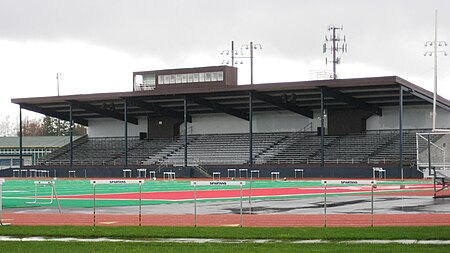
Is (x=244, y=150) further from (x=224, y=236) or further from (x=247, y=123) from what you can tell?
(x=224, y=236)

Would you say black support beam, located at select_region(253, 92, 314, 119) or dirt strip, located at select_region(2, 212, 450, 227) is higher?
black support beam, located at select_region(253, 92, 314, 119)

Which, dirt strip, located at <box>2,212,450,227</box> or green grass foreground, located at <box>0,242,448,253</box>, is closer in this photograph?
green grass foreground, located at <box>0,242,448,253</box>

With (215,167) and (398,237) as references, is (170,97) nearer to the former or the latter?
(215,167)

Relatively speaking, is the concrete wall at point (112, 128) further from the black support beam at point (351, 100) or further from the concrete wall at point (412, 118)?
the concrete wall at point (412, 118)

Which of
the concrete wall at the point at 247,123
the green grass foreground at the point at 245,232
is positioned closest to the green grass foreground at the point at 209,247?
the green grass foreground at the point at 245,232

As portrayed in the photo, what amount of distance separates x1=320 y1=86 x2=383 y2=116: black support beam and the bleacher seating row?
2.12 m

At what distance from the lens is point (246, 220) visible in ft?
78.4

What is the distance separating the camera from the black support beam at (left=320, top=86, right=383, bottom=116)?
210ft

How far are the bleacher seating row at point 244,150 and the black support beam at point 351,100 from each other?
83.7 inches

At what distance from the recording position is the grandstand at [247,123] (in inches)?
2512

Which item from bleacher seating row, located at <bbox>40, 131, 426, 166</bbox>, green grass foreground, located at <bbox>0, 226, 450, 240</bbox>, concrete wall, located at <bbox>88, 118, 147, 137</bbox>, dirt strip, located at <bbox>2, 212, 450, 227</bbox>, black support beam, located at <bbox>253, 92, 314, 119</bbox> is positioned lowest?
dirt strip, located at <bbox>2, 212, 450, 227</bbox>

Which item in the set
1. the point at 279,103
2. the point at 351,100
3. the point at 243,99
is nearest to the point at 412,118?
the point at 351,100

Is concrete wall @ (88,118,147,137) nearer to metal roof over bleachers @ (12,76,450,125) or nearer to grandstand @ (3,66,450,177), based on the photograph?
grandstand @ (3,66,450,177)

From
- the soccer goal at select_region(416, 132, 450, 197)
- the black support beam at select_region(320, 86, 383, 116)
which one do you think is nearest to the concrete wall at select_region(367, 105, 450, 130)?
the black support beam at select_region(320, 86, 383, 116)
